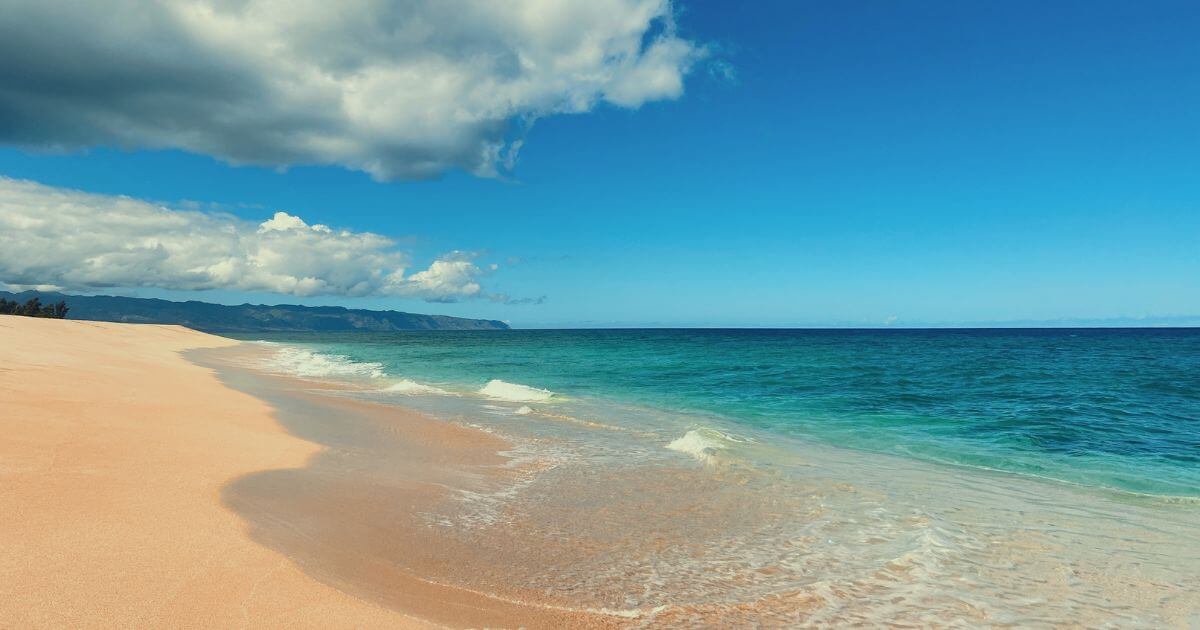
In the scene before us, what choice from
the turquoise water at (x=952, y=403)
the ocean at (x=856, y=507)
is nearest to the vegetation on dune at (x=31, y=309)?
the turquoise water at (x=952, y=403)

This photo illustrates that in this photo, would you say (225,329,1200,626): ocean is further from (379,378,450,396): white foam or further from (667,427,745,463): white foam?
(379,378,450,396): white foam

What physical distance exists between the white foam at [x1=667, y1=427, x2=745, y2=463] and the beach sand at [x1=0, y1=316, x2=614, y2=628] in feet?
14.3

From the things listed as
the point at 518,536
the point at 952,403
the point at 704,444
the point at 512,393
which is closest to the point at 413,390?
the point at 512,393

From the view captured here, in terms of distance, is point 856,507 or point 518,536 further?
point 856,507

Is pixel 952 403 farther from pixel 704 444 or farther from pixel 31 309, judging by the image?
pixel 31 309

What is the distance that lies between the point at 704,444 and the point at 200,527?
9891 millimetres

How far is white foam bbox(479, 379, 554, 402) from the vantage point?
22.7 meters

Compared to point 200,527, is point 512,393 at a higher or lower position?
lower

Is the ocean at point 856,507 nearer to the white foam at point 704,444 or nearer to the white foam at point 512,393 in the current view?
the white foam at point 704,444

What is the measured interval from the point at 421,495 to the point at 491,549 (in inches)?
103

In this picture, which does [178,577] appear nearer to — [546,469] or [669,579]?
[669,579]

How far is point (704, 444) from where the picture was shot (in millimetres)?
13344

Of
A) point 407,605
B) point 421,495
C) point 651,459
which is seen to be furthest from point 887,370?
point 407,605

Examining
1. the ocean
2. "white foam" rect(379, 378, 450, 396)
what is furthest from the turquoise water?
"white foam" rect(379, 378, 450, 396)
